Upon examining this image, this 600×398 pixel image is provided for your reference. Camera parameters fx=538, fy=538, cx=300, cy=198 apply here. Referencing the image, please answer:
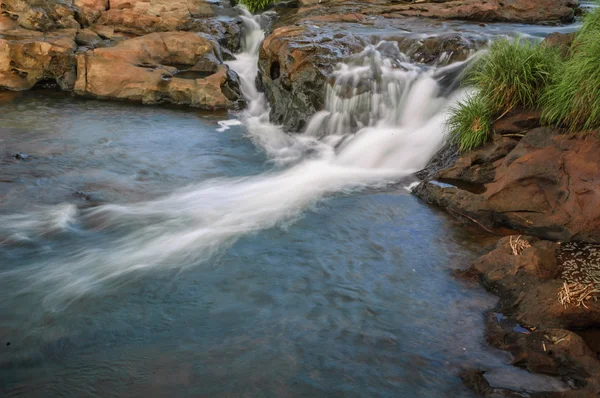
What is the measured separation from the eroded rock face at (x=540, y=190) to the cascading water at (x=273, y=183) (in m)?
1.42

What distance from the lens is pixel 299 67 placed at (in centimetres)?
923

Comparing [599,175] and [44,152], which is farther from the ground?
[599,175]

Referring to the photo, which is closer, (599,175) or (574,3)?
(599,175)

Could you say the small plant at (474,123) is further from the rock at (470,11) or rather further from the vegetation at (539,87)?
the rock at (470,11)

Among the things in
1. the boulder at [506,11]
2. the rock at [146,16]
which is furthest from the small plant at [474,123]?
the rock at [146,16]

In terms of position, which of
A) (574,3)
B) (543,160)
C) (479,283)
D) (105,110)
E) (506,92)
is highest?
(574,3)

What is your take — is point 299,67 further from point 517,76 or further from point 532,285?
point 532,285

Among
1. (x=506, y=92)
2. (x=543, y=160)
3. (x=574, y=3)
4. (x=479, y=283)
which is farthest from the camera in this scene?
(x=574, y=3)

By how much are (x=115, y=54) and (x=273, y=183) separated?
18.2ft

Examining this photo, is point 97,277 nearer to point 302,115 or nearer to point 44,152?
point 44,152

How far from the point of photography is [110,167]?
750 centimetres

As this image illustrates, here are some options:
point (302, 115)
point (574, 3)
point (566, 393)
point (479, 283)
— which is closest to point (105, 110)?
point (302, 115)

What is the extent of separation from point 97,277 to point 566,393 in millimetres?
3819

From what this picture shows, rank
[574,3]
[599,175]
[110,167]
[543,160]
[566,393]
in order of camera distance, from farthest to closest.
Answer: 1. [574,3]
2. [110,167]
3. [543,160]
4. [599,175]
5. [566,393]
